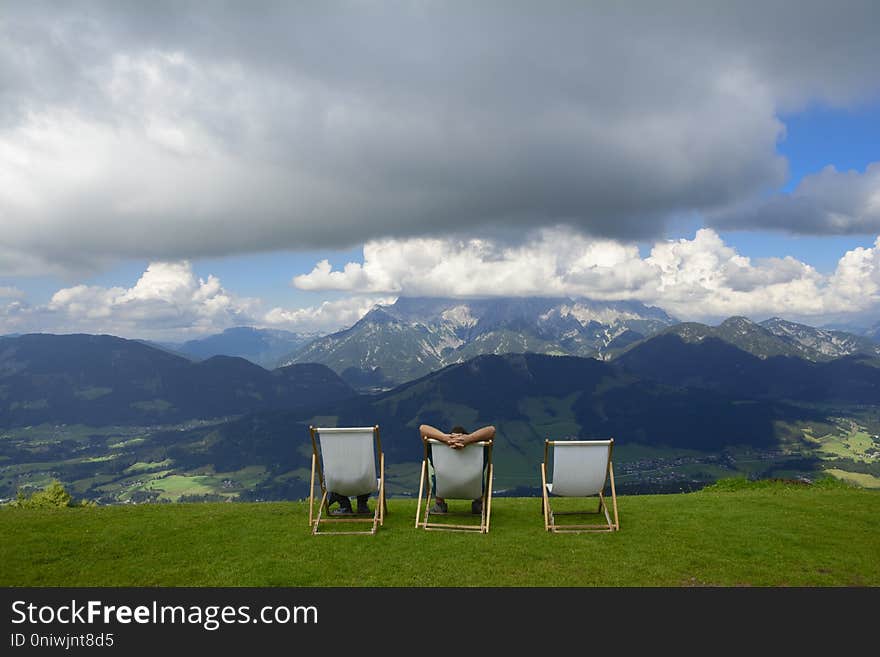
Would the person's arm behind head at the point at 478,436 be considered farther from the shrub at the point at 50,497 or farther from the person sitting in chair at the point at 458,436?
the shrub at the point at 50,497

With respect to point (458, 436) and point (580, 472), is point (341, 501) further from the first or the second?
point (580, 472)

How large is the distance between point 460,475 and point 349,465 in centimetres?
225

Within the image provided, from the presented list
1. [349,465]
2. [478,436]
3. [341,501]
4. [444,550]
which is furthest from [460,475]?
[341,501]

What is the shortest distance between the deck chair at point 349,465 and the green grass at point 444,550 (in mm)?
521

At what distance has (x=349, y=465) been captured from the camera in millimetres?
10000

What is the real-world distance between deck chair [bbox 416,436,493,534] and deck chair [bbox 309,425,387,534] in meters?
0.95

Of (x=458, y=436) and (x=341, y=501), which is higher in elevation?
(x=458, y=436)

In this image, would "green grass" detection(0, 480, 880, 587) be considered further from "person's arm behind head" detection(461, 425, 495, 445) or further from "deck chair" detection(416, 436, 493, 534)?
"person's arm behind head" detection(461, 425, 495, 445)

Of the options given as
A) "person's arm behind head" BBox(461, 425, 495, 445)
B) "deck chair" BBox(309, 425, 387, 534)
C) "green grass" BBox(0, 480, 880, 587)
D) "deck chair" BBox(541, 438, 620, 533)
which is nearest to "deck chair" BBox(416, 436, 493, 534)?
"person's arm behind head" BBox(461, 425, 495, 445)

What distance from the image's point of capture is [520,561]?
7988 millimetres
